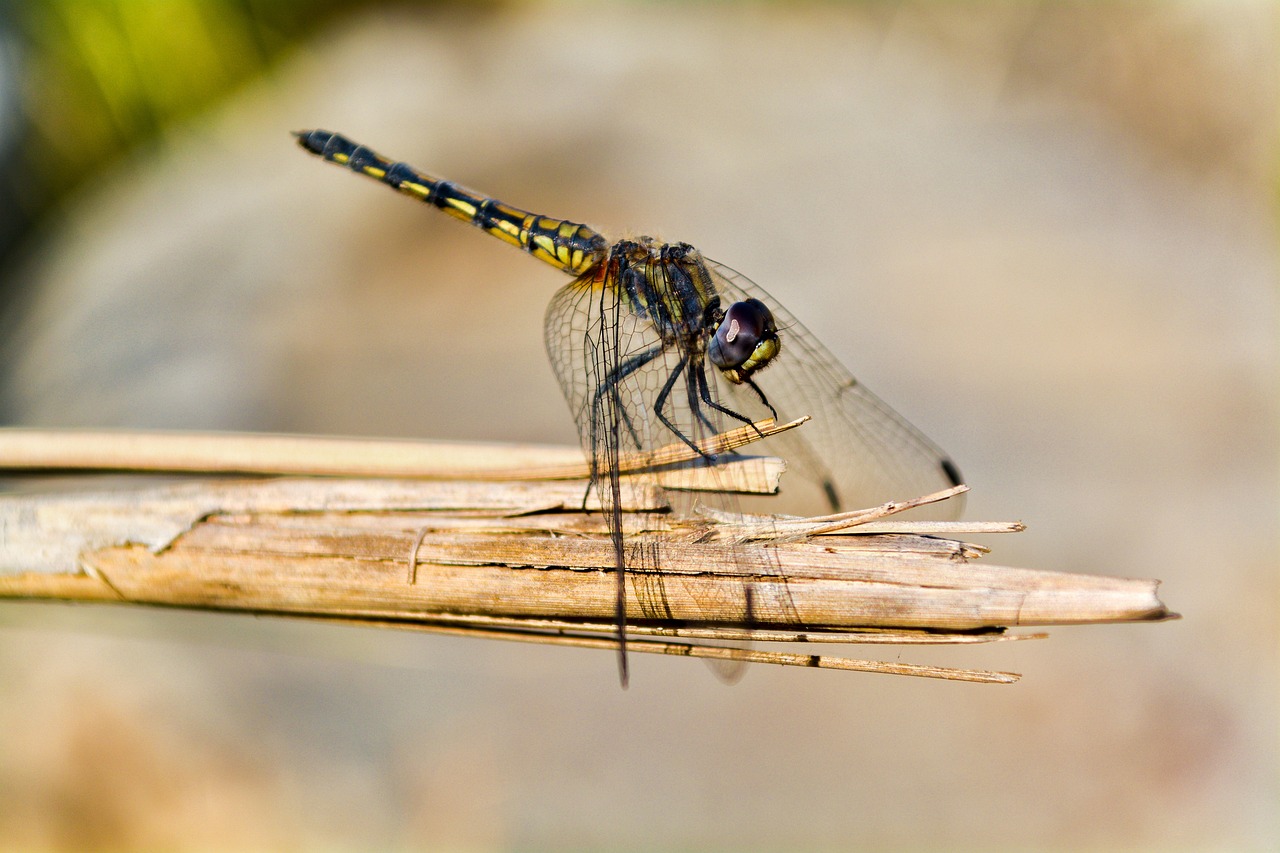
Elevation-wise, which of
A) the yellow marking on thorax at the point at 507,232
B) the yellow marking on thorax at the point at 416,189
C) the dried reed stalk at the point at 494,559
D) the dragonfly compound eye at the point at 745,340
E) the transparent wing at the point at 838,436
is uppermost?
the yellow marking on thorax at the point at 416,189

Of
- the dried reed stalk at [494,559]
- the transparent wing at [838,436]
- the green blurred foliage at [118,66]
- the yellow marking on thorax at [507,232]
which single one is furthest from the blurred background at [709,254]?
the dried reed stalk at [494,559]

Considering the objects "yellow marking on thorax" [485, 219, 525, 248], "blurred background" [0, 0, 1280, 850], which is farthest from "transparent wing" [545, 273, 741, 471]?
"blurred background" [0, 0, 1280, 850]

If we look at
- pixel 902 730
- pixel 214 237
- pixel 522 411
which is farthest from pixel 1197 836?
pixel 214 237

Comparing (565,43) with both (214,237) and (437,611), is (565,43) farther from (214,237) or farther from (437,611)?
(437,611)

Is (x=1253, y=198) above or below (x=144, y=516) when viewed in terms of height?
above

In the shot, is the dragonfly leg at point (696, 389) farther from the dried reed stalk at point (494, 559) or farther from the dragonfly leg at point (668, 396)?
the dried reed stalk at point (494, 559)
